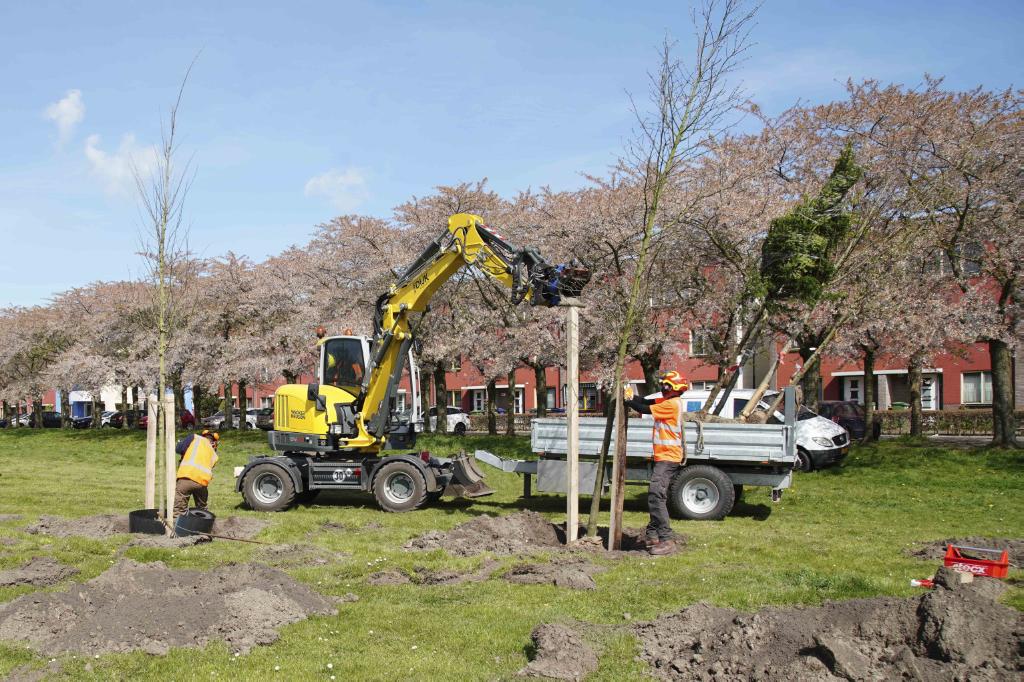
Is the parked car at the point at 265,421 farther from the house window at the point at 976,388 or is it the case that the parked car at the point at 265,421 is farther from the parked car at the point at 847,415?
the house window at the point at 976,388

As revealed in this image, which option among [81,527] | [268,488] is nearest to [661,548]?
[268,488]

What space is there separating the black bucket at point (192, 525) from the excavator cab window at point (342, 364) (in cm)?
342

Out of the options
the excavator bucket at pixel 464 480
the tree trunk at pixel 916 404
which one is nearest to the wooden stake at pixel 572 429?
the excavator bucket at pixel 464 480

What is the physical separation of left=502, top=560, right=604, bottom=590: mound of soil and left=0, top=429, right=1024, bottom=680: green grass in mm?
→ 151

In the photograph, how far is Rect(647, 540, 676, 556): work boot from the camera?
9.16 meters

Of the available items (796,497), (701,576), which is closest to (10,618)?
(701,576)

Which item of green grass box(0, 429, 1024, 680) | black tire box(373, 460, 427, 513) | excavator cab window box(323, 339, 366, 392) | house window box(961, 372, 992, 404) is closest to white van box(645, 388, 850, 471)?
green grass box(0, 429, 1024, 680)

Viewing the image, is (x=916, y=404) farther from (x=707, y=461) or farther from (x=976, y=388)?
(x=976, y=388)

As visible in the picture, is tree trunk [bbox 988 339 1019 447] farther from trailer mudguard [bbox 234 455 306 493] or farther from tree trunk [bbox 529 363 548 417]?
trailer mudguard [bbox 234 455 306 493]

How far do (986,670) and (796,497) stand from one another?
33.1 ft

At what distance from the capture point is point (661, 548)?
9203mm

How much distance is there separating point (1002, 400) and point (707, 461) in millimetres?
11555

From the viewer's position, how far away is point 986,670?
4.64m

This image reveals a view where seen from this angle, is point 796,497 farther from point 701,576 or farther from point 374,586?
point 374,586
